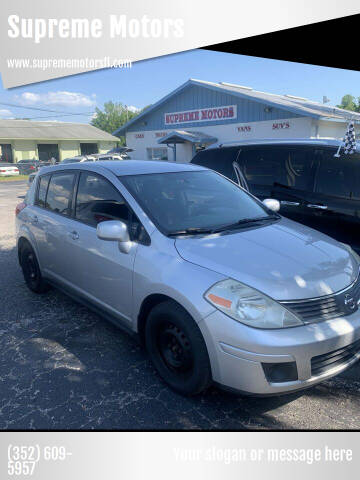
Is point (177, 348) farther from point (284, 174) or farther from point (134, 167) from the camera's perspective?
point (284, 174)

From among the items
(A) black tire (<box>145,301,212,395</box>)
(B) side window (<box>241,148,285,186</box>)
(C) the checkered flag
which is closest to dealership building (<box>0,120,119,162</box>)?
(B) side window (<box>241,148,285,186</box>)

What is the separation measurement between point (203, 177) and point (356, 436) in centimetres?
263

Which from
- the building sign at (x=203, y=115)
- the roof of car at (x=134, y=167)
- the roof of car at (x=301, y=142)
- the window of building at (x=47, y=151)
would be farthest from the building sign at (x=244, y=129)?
the window of building at (x=47, y=151)

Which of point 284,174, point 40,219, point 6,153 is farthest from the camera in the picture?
point 6,153

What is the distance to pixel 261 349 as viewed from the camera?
2232mm

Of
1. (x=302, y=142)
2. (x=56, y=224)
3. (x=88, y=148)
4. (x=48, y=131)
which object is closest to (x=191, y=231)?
(x=56, y=224)

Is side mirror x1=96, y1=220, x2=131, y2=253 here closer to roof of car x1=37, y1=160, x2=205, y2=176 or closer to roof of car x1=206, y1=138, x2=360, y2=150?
roof of car x1=37, y1=160, x2=205, y2=176

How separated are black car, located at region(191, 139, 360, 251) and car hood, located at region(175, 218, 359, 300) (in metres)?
1.28

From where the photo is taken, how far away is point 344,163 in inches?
174

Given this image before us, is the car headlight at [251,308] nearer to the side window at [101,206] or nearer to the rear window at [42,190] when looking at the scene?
the side window at [101,206]

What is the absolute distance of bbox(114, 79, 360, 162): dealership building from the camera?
1658 cm

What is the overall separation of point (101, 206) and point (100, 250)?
448 millimetres

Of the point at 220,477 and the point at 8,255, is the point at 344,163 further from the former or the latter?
the point at 8,255

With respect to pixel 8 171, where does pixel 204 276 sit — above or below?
below
